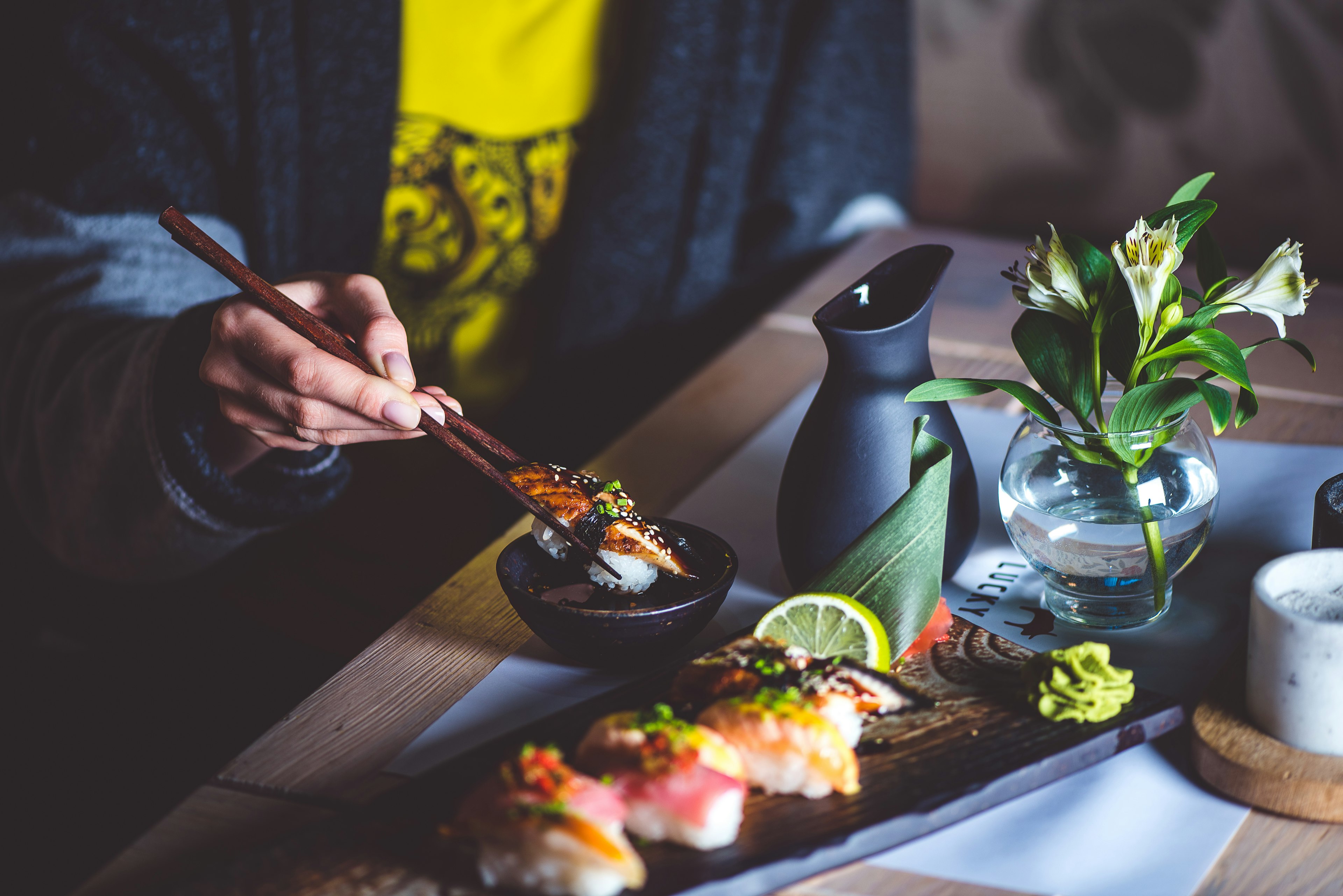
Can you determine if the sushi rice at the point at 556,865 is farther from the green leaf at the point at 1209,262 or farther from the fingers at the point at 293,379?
the green leaf at the point at 1209,262

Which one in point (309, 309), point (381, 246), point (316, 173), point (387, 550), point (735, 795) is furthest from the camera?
point (381, 246)

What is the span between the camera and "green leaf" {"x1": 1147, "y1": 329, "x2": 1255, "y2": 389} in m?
0.75

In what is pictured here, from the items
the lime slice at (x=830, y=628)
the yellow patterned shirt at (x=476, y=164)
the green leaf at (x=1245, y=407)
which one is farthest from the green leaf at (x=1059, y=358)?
the yellow patterned shirt at (x=476, y=164)

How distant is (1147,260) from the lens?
0.73 meters

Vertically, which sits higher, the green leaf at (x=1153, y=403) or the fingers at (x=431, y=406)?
the green leaf at (x=1153, y=403)

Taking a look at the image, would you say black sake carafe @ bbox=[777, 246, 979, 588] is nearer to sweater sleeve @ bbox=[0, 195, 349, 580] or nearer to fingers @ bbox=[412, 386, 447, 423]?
fingers @ bbox=[412, 386, 447, 423]

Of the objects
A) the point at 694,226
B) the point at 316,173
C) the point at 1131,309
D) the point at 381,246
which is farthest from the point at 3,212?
the point at 1131,309

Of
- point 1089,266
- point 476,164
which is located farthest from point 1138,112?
point 1089,266

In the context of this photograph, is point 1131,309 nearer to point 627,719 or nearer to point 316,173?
point 627,719

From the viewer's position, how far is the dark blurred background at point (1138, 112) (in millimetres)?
2082

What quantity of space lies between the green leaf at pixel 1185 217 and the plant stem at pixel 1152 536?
183 mm

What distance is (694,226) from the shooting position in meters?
1.95

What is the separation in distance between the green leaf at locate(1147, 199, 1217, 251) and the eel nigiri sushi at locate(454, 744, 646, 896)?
1.97 ft

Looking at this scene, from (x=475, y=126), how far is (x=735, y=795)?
134cm
